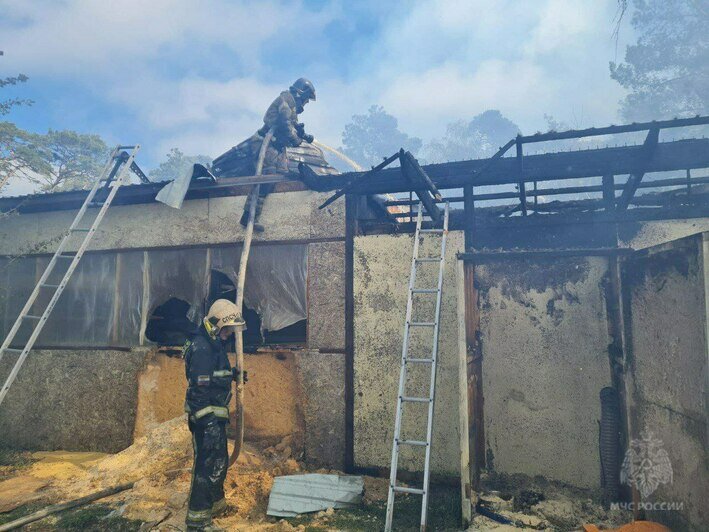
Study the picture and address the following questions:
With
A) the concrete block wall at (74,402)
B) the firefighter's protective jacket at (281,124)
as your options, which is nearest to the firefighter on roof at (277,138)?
the firefighter's protective jacket at (281,124)

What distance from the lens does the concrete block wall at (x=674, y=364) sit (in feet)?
10.4

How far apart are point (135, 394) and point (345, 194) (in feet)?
14.6

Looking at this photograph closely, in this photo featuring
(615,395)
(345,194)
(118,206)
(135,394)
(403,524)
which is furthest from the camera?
(118,206)

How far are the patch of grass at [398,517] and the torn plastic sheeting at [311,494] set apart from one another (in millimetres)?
85

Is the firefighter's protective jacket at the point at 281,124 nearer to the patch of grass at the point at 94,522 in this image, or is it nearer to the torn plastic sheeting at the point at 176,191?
the torn plastic sheeting at the point at 176,191

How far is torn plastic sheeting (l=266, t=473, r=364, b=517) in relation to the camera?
4707 mm

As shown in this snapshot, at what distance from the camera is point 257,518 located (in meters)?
4.63

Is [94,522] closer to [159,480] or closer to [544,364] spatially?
[159,480]

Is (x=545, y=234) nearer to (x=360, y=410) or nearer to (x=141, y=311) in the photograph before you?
(x=360, y=410)

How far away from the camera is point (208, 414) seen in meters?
4.51

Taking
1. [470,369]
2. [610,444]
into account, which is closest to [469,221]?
[470,369]

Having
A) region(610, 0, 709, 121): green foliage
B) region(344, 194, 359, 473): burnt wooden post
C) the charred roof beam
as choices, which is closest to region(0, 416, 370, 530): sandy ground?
region(344, 194, 359, 473): burnt wooden post

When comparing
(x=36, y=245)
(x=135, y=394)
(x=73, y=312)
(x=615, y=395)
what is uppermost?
(x=36, y=245)

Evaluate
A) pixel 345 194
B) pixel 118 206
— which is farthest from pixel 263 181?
pixel 118 206
